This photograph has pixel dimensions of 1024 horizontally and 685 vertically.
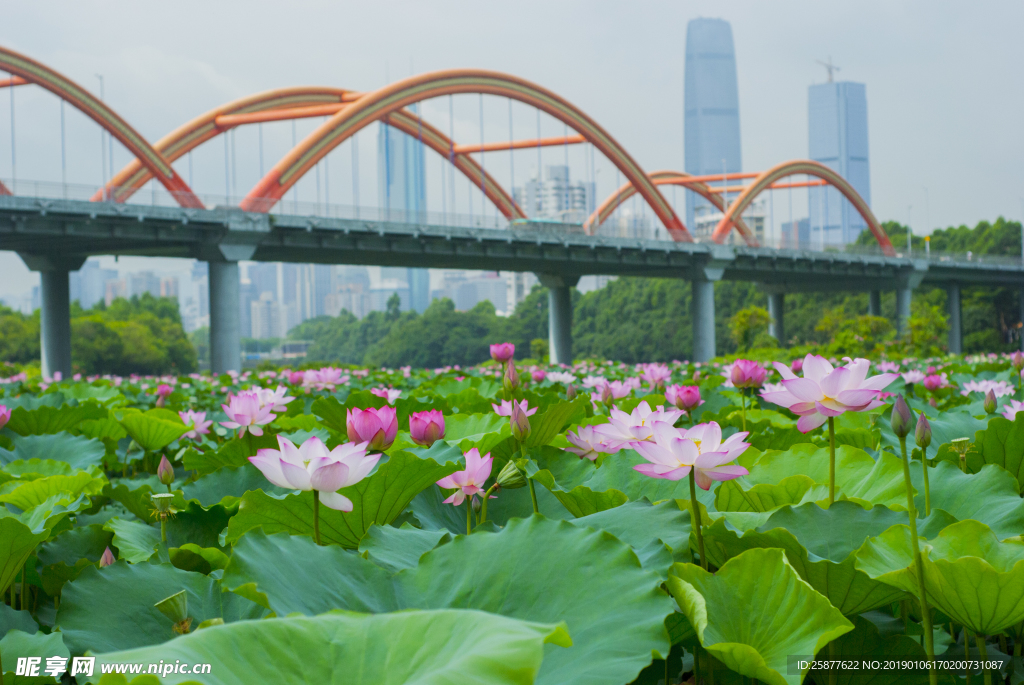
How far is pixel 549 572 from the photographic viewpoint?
1024 mm

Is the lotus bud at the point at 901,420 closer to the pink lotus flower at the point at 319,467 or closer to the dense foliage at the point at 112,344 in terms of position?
the pink lotus flower at the point at 319,467

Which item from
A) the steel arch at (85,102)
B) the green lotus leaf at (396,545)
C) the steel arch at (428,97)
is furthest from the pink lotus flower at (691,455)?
the steel arch at (85,102)

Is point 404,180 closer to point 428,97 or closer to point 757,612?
point 428,97

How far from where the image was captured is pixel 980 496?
1.49 metres

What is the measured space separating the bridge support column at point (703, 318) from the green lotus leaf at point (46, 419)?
125ft

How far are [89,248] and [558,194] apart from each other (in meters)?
91.0

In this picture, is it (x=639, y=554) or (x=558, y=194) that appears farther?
(x=558, y=194)

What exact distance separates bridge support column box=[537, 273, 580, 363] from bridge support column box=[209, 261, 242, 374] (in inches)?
739

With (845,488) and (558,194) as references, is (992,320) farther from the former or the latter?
(845,488)

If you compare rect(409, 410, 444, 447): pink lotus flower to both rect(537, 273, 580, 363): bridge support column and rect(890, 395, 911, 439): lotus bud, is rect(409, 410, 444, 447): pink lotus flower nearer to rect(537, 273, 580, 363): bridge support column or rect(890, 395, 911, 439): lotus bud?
rect(890, 395, 911, 439): lotus bud

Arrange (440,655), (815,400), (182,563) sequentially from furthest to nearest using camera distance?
1. (182,563)
2. (815,400)
3. (440,655)

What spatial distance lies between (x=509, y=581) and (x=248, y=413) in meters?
1.50

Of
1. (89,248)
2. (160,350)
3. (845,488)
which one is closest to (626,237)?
(89,248)

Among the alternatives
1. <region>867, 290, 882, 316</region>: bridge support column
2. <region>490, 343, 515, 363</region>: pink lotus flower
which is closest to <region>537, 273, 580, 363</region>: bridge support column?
A: <region>867, 290, 882, 316</region>: bridge support column
